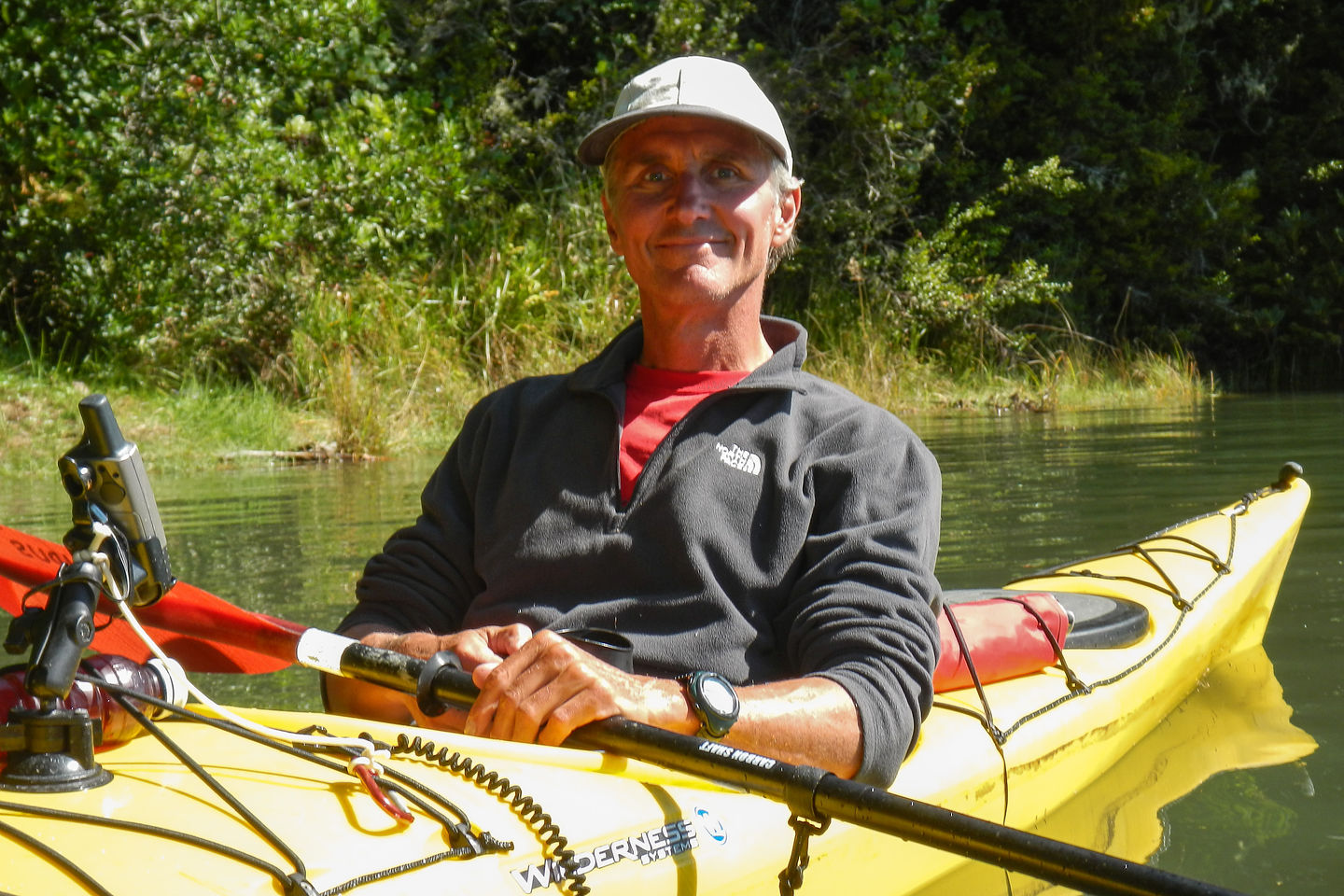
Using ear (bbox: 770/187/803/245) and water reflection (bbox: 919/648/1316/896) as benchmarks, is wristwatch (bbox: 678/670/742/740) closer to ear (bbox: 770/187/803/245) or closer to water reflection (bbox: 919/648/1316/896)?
water reflection (bbox: 919/648/1316/896)

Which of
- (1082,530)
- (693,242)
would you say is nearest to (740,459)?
(693,242)

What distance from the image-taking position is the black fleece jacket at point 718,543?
6.70 ft

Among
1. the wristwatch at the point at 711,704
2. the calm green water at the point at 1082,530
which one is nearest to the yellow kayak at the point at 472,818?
the wristwatch at the point at 711,704

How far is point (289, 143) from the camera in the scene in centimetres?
1084

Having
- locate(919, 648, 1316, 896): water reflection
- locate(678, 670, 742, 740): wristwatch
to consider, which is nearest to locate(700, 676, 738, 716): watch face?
locate(678, 670, 742, 740): wristwatch

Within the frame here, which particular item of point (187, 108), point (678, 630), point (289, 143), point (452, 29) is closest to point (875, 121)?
point (452, 29)

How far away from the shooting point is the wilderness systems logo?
1.59 metres

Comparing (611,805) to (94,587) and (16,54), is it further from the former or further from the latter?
(16,54)

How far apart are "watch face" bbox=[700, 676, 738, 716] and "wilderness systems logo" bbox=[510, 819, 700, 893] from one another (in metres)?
0.15

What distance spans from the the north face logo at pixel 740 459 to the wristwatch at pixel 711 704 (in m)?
0.44

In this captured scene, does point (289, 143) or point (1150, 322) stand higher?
point (289, 143)

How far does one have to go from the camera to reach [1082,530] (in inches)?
213

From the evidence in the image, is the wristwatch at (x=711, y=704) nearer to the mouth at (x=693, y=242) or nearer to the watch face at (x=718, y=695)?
the watch face at (x=718, y=695)

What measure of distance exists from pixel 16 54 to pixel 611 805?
345 inches
